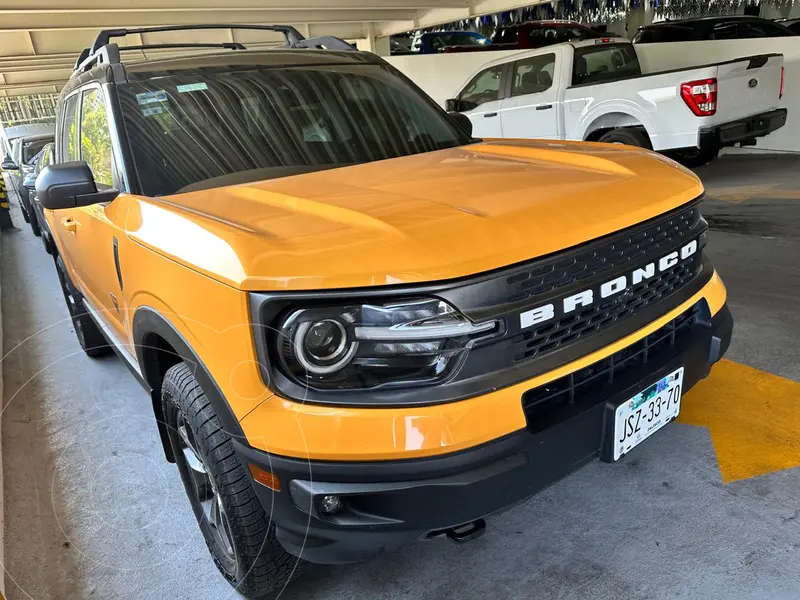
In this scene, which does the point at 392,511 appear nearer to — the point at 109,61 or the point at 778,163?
the point at 109,61

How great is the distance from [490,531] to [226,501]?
103 centimetres

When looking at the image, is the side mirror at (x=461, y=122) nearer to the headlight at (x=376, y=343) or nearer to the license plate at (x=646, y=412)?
the license plate at (x=646, y=412)

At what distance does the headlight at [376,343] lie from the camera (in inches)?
59.5

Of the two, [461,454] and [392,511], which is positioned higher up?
[461,454]

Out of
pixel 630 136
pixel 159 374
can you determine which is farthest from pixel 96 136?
pixel 630 136

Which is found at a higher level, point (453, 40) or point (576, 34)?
point (453, 40)

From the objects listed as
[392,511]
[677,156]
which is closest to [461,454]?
[392,511]

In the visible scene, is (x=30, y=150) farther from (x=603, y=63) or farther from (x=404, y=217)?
(x=404, y=217)

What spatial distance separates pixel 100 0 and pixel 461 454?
10026mm

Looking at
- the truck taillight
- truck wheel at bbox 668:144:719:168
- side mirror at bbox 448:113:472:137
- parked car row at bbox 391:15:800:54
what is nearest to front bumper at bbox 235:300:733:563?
side mirror at bbox 448:113:472:137

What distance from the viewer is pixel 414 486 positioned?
1.50 metres

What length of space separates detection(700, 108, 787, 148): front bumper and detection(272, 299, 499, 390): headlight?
5883mm

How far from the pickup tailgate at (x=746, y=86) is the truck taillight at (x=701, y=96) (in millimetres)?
59

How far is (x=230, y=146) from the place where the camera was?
2.46 meters
